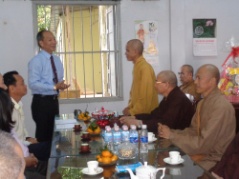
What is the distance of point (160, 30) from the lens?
181 inches

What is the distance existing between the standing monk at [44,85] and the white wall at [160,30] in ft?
2.16

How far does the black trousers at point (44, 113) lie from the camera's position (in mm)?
3625

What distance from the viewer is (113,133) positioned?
2303 millimetres

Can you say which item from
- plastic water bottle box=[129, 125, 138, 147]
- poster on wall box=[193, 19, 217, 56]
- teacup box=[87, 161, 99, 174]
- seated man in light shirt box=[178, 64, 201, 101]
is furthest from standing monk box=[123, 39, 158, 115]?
teacup box=[87, 161, 99, 174]

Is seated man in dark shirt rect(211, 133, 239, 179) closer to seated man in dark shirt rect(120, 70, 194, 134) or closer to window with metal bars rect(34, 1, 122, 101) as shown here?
seated man in dark shirt rect(120, 70, 194, 134)

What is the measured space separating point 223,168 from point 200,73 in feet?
2.49

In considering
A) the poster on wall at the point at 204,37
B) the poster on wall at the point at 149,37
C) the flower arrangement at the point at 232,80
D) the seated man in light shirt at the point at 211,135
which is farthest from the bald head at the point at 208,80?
the poster on wall at the point at 204,37

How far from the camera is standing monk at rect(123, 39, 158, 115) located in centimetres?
328

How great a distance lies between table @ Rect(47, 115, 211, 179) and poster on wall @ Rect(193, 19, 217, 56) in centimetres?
260

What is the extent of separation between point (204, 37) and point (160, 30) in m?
0.61

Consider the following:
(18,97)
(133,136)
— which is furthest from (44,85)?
(133,136)

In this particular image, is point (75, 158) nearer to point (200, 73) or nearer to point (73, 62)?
point (200, 73)

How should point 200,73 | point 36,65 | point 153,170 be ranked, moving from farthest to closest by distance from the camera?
point 36,65 → point 200,73 → point 153,170

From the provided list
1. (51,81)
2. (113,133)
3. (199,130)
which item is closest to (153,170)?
(113,133)
